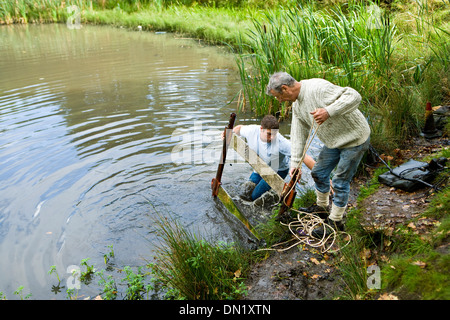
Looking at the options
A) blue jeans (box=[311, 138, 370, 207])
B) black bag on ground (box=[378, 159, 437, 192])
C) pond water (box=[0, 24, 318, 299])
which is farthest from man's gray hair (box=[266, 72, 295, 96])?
pond water (box=[0, 24, 318, 299])

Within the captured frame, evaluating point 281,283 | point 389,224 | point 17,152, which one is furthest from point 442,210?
point 17,152

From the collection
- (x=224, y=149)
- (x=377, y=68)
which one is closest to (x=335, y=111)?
(x=224, y=149)

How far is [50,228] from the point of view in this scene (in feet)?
17.1

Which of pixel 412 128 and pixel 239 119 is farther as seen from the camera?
pixel 239 119

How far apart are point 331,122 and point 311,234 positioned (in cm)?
122

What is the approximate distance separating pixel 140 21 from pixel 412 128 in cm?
2031

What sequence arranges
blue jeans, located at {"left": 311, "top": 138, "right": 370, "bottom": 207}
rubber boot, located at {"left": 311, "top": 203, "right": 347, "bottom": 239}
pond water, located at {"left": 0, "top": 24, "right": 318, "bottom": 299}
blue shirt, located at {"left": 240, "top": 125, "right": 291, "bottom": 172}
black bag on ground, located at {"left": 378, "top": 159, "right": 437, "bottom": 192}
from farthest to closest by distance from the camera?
blue shirt, located at {"left": 240, "top": 125, "right": 291, "bottom": 172}, pond water, located at {"left": 0, "top": 24, "right": 318, "bottom": 299}, black bag on ground, located at {"left": 378, "top": 159, "right": 437, "bottom": 192}, rubber boot, located at {"left": 311, "top": 203, "right": 347, "bottom": 239}, blue jeans, located at {"left": 311, "top": 138, "right": 370, "bottom": 207}

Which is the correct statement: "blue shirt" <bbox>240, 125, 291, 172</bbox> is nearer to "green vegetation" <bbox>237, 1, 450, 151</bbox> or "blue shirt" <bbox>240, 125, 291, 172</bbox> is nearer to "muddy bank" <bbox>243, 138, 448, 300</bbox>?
"muddy bank" <bbox>243, 138, 448, 300</bbox>

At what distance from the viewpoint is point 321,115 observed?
11.4 ft

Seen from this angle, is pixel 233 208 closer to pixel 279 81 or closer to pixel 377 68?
pixel 279 81

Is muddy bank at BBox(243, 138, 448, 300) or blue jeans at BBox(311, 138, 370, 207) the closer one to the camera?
muddy bank at BBox(243, 138, 448, 300)

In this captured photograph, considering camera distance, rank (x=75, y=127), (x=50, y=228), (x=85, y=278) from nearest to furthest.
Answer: (x=85, y=278)
(x=50, y=228)
(x=75, y=127)

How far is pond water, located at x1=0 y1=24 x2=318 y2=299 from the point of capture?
4.87 metres
